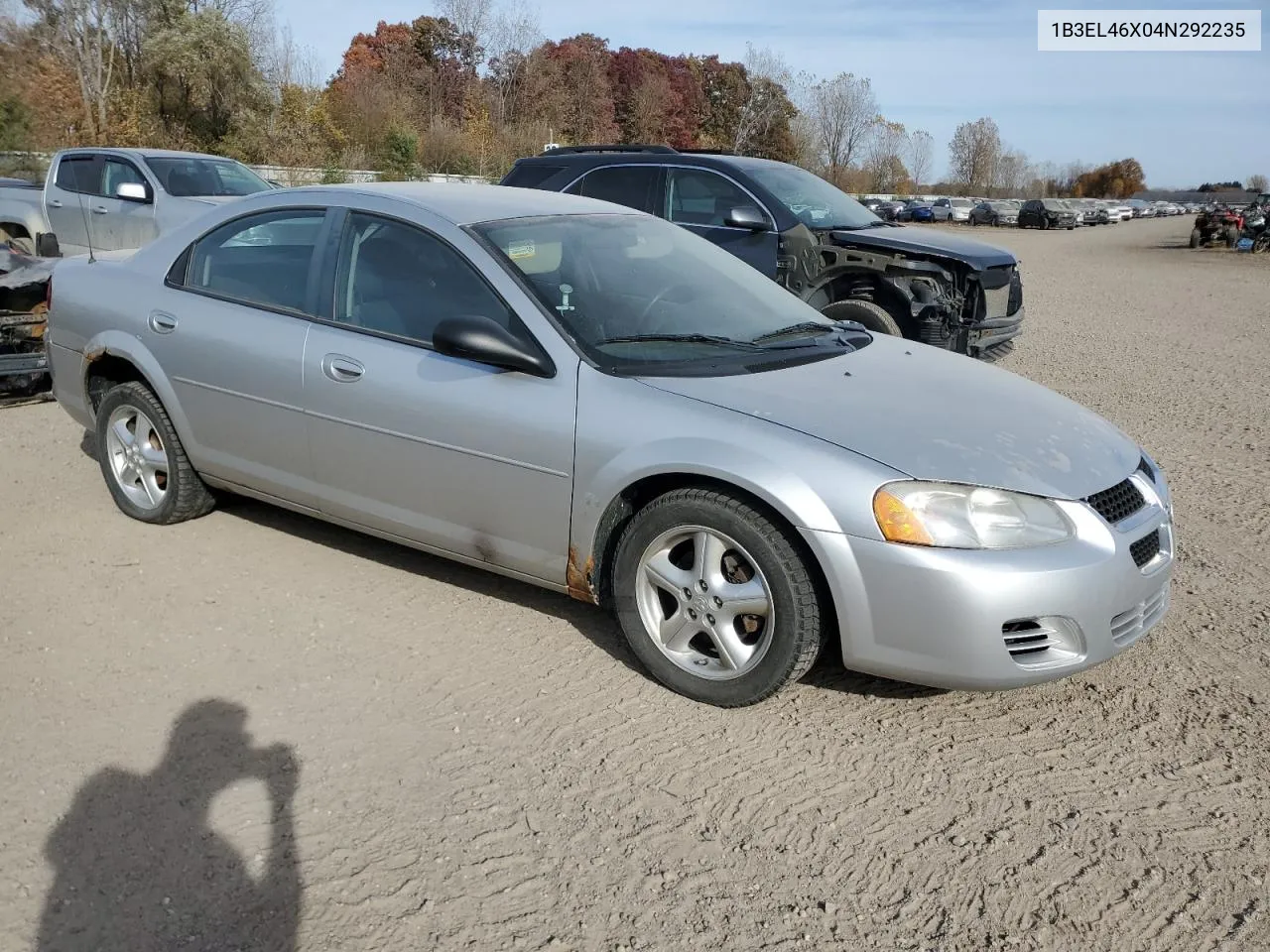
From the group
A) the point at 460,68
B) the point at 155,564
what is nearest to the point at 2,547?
the point at 155,564

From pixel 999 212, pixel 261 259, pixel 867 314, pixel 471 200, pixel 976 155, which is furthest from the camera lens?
pixel 976 155

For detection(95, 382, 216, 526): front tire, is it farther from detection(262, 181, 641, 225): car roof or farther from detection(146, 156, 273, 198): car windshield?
detection(146, 156, 273, 198): car windshield

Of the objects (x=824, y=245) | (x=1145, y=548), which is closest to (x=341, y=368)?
(x=1145, y=548)

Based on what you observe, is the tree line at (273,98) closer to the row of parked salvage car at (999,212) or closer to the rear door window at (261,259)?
the row of parked salvage car at (999,212)

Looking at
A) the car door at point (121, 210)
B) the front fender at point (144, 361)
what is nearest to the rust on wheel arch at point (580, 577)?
the front fender at point (144, 361)

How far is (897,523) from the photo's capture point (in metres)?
3.21

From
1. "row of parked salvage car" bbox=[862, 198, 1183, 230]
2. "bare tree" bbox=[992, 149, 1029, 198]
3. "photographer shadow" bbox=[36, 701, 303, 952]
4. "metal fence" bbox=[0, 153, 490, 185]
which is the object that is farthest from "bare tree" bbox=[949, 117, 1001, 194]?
"photographer shadow" bbox=[36, 701, 303, 952]

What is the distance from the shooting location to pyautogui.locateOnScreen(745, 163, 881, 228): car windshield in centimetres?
879

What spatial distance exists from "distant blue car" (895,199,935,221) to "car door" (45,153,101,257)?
4544 cm

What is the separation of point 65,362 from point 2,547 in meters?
0.96

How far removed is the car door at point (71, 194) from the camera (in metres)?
12.8

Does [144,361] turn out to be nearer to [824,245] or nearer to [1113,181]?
[824,245]

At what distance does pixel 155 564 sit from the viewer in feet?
15.6

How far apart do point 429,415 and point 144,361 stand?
1.74m
